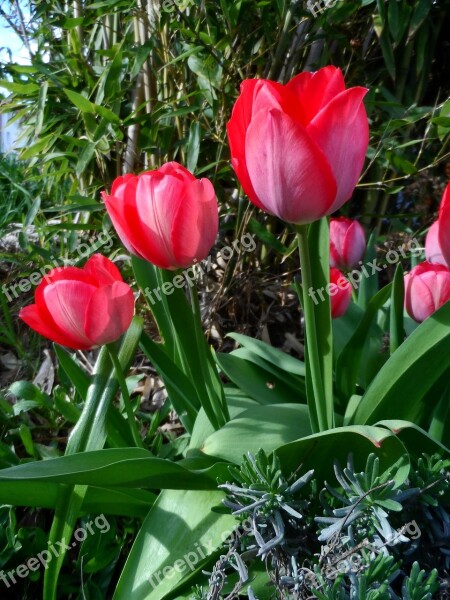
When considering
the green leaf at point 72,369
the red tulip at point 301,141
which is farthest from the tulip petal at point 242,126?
the green leaf at point 72,369

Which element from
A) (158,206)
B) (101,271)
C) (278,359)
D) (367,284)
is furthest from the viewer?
(367,284)

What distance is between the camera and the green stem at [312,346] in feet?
2.43

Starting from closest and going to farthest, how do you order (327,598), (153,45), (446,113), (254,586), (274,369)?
1. (327,598)
2. (254,586)
3. (274,369)
4. (446,113)
5. (153,45)

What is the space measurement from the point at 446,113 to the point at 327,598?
104 cm

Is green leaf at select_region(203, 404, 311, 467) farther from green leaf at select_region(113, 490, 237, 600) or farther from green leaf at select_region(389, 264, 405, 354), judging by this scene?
green leaf at select_region(389, 264, 405, 354)

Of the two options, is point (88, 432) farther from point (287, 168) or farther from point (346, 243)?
point (346, 243)

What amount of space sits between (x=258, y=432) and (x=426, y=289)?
12.4 inches

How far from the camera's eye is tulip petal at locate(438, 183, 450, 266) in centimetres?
78

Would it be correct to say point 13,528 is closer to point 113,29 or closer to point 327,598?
point 327,598

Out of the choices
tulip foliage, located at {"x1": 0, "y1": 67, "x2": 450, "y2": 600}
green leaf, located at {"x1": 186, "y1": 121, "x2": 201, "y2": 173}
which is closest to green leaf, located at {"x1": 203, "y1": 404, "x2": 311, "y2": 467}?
tulip foliage, located at {"x1": 0, "y1": 67, "x2": 450, "y2": 600}

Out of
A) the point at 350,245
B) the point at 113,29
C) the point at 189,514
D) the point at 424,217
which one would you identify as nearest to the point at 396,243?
the point at 424,217

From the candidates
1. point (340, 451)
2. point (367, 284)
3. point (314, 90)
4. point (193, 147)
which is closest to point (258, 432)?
point (340, 451)

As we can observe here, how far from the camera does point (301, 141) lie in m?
0.65

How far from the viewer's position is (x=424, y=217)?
71.0 inches
